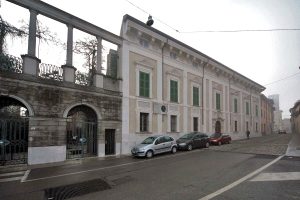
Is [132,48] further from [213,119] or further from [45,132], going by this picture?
[213,119]

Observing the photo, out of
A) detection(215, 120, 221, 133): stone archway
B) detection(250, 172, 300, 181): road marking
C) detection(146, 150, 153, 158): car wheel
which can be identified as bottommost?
detection(146, 150, 153, 158): car wheel

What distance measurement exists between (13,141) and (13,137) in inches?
8.6

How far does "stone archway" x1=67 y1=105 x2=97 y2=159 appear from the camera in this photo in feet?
57.4

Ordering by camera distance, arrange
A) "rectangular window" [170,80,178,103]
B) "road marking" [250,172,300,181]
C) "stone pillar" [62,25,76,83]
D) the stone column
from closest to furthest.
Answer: "road marking" [250,172,300,181]
the stone column
"stone pillar" [62,25,76,83]
"rectangular window" [170,80,178,103]

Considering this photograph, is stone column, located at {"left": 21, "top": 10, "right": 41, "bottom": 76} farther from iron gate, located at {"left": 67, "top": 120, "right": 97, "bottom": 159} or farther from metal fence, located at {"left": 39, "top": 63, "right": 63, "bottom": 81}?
iron gate, located at {"left": 67, "top": 120, "right": 97, "bottom": 159}

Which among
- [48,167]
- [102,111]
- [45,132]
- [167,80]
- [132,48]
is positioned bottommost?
[48,167]

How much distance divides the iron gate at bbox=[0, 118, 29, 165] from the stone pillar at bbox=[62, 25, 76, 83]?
146 inches

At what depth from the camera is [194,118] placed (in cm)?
2986

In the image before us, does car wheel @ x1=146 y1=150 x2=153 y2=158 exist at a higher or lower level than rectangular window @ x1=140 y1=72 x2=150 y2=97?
lower

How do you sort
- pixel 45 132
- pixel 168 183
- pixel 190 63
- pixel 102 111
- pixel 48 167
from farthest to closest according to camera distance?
pixel 190 63 < pixel 102 111 < pixel 45 132 < pixel 48 167 < pixel 168 183

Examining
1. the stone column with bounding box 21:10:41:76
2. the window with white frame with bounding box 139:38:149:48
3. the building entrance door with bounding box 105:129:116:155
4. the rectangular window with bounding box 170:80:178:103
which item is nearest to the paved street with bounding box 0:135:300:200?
the stone column with bounding box 21:10:41:76

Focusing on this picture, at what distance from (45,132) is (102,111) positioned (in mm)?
4506

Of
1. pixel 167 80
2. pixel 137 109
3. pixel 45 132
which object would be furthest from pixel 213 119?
pixel 45 132

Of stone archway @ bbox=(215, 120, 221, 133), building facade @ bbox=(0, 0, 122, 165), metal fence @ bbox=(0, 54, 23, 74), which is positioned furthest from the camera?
stone archway @ bbox=(215, 120, 221, 133)
